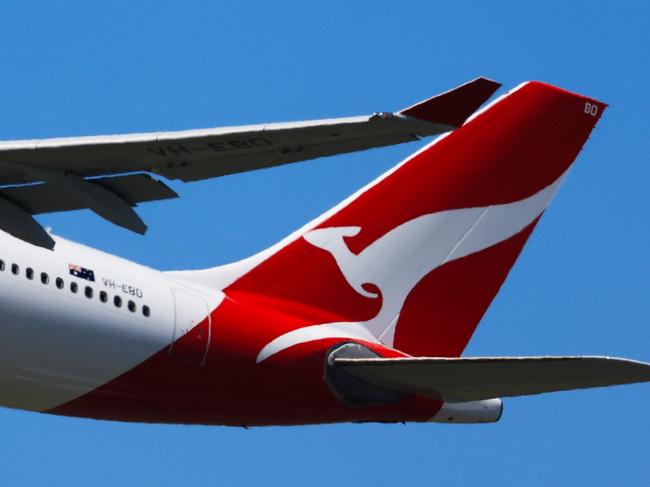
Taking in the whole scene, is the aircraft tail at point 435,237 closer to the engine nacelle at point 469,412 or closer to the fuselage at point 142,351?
the fuselage at point 142,351

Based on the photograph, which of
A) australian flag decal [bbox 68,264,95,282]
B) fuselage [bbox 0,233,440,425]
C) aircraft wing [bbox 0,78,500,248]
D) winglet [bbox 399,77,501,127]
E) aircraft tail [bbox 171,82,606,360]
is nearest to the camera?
winglet [bbox 399,77,501,127]

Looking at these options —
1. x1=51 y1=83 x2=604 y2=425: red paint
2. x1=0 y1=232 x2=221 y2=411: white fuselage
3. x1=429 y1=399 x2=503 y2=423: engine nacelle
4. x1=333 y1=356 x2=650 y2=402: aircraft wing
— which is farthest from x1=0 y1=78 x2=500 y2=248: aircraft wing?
x1=429 y1=399 x2=503 y2=423: engine nacelle

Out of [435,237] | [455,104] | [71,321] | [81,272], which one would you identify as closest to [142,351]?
[71,321]

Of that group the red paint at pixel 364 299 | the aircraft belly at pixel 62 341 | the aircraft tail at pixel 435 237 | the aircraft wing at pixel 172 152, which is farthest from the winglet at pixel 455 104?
the aircraft tail at pixel 435 237

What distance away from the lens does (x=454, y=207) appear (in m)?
20.5

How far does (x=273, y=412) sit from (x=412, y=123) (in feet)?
21.9

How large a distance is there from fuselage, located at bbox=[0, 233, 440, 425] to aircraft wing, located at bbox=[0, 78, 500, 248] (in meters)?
0.83

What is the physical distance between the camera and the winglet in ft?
40.1

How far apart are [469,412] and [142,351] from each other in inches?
163

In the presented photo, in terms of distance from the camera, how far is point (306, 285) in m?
19.4

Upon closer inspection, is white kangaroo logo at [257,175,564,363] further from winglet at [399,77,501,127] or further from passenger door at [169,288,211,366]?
winglet at [399,77,501,127]

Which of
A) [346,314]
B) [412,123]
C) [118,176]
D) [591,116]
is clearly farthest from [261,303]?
[412,123]

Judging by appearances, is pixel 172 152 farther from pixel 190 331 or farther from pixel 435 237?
pixel 435 237

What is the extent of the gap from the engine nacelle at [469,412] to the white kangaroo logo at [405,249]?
51.0 inches
